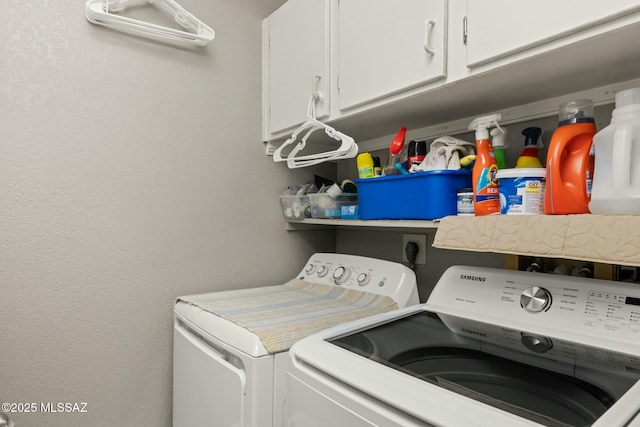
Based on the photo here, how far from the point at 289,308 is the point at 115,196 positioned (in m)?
0.81

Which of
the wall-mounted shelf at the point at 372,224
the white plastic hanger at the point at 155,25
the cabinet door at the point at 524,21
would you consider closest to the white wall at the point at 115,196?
the white plastic hanger at the point at 155,25

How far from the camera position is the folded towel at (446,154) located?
1261mm

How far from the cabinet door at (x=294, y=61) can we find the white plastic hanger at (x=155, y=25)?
0.99 ft

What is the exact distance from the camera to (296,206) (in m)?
1.87

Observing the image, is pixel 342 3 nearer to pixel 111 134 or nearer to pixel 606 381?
pixel 111 134

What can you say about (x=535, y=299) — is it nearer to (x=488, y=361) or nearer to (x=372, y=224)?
(x=488, y=361)

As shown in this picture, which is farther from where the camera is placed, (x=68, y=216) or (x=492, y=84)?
(x=68, y=216)

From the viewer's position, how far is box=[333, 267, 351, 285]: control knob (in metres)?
1.61

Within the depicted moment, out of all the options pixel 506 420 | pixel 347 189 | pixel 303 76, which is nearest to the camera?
pixel 506 420

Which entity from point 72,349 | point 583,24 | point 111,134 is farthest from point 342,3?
point 72,349

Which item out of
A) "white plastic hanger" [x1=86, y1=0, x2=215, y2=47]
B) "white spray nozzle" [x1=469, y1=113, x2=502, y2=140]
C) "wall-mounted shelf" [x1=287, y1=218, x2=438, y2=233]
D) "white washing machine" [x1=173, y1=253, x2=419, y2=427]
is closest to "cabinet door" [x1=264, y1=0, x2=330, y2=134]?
"white plastic hanger" [x1=86, y1=0, x2=215, y2=47]

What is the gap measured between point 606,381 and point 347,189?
1.16 meters

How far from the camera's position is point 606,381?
0.74 meters

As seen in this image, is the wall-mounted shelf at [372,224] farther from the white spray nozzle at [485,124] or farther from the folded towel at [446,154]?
the white spray nozzle at [485,124]
